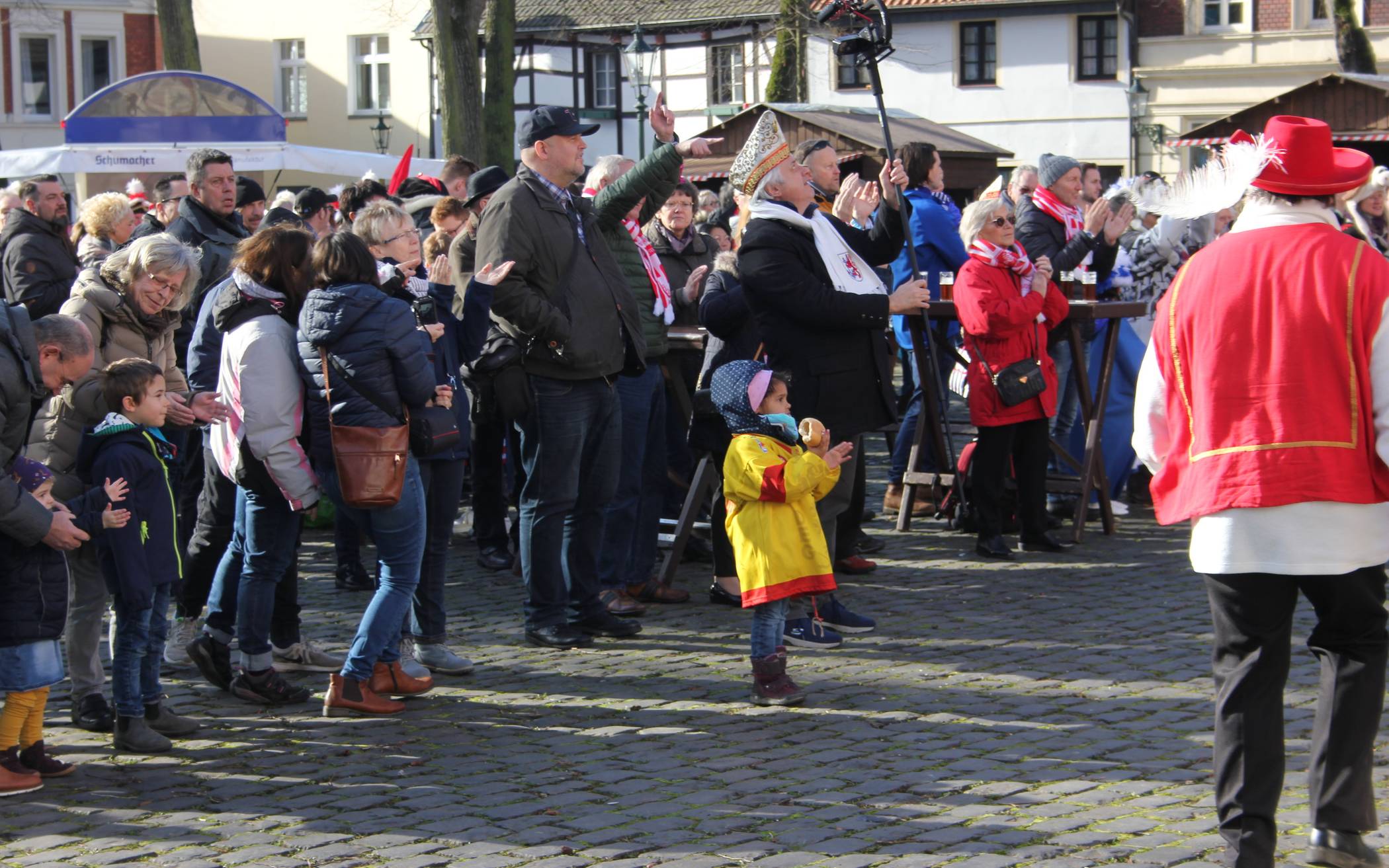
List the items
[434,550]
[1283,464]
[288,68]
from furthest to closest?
[288,68], [434,550], [1283,464]

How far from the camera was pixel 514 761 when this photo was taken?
5605 mm

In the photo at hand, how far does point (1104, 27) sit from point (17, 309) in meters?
42.6

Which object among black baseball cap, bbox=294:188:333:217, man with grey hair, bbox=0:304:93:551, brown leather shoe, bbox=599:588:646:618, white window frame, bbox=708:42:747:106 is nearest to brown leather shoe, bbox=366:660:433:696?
man with grey hair, bbox=0:304:93:551

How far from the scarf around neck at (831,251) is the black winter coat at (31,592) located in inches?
131

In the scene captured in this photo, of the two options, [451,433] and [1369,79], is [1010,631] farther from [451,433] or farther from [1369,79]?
[1369,79]

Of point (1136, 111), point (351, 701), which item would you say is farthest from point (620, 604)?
point (1136, 111)

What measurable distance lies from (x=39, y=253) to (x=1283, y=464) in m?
7.47

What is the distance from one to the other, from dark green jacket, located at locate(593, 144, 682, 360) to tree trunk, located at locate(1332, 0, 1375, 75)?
1117 inches

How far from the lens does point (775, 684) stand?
6258 mm

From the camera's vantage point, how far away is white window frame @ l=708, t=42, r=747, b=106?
1921 inches

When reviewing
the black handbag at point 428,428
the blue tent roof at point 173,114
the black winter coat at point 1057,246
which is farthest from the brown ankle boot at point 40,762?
the blue tent roof at point 173,114

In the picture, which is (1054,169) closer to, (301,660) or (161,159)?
(301,660)

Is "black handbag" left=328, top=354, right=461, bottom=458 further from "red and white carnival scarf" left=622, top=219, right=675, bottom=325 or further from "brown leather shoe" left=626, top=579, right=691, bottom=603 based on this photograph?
"brown leather shoe" left=626, top=579, right=691, bottom=603

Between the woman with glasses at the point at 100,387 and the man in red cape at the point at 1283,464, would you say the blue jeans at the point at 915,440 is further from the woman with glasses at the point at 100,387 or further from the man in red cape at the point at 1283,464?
the man in red cape at the point at 1283,464
